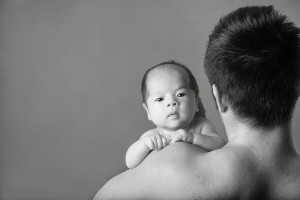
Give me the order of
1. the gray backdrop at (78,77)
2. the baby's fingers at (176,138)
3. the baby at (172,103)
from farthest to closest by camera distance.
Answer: the gray backdrop at (78,77) → the baby at (172,103) → the baby's fingers at (176,138)

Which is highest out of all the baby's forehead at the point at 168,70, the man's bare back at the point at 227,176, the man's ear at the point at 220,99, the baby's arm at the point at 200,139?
the baby's forehead at the point at 168,70

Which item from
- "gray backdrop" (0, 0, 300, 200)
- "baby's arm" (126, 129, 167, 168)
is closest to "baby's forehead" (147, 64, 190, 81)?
"baby's arm" (126, 129, 167, 168)

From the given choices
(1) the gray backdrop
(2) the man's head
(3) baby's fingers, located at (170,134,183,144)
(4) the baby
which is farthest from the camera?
(1) the gray backdrop

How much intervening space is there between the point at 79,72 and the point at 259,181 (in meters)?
2.12

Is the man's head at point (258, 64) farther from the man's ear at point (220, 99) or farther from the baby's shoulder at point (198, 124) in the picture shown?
the baby's shoulder at point (198, 124)

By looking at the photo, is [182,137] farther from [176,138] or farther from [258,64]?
[258,64]

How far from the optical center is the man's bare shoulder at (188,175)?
3.73 ft

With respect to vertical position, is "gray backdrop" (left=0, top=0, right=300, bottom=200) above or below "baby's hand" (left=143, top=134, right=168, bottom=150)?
above

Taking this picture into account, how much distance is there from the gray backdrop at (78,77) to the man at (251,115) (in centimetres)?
190

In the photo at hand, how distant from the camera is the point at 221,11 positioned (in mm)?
3223

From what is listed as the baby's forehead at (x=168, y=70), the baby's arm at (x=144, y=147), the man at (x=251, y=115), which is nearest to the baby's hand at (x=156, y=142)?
the baby's arm at (x=144, y=147)

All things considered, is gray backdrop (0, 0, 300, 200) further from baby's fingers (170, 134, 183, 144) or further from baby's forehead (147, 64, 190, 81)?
baby's fingers (170, 134, 183, 144)

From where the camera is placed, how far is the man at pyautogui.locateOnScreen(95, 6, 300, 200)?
1130 millimetres

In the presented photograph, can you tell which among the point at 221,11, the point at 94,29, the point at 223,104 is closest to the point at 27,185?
the point at 94,29
